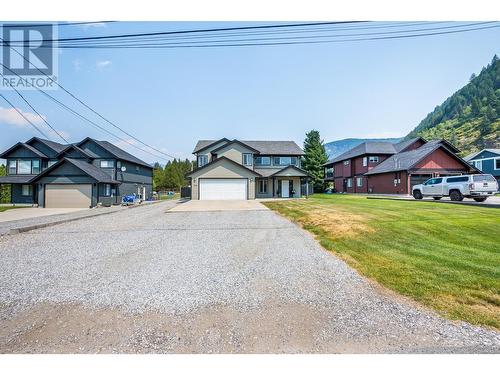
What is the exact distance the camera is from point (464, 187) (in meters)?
15.9

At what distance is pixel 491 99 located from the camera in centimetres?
8831

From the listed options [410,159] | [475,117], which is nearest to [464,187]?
[410,159]

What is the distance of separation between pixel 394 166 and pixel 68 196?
115 ft

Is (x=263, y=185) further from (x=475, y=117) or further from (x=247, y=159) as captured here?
(x=475, y=117)

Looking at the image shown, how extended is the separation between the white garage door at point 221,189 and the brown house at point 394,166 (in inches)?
711

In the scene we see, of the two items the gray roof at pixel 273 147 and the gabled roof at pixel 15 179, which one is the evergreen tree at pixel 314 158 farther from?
the gabled roof at pixel 15 179

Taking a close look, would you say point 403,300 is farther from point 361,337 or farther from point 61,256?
point 61,256

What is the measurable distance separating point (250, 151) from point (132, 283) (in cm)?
2603

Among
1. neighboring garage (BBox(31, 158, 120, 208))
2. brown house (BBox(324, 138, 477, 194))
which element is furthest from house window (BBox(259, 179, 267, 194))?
neighboring garage (BBox(31, 158, 120, 208))

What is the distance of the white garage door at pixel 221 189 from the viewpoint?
992 inches

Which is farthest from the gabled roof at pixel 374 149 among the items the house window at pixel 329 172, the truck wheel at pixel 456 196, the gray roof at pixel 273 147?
the truck wheel at pixel 456 196

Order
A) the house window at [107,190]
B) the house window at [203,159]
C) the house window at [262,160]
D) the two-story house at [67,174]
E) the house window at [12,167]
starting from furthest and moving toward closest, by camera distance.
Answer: the house window at [262,160] → the house window at [203,159] → the house window at [12,167] → the house window at [107,190] → the two-story house at [67,174]

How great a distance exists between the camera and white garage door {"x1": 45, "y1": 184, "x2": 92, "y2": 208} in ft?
77.2

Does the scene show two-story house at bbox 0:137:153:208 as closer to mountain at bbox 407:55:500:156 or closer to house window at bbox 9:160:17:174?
house window at bbox 9:160:17:174
